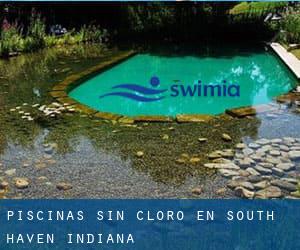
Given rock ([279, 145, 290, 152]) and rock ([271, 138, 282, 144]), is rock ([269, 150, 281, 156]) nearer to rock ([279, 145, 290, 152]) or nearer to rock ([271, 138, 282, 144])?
rock ([279, 145, 290, 152])

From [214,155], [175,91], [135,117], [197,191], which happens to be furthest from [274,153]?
[175,91]

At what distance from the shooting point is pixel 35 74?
964cm

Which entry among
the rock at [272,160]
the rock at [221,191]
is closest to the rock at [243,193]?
the rock at [221,191]

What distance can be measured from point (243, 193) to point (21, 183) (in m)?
2.07

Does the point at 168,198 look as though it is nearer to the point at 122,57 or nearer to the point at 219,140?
the point at 219,140

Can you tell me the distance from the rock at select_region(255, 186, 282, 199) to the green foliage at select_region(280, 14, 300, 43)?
8.70m

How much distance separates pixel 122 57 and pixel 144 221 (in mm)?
8402

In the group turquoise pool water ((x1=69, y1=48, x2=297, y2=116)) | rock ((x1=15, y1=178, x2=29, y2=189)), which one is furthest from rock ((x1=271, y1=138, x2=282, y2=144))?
rock ((x1=15, y1=178, x2=29, y2=189))

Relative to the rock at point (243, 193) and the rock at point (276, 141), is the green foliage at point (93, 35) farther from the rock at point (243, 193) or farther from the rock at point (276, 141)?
the rock at point (243, 193)

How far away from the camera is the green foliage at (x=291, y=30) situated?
39.4 feet

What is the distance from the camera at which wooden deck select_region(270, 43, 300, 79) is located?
9.31 m

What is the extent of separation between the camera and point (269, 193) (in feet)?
13.4

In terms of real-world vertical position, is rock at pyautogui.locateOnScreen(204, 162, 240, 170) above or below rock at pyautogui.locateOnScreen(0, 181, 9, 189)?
above

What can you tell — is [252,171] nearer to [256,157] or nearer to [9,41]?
[256,157]
